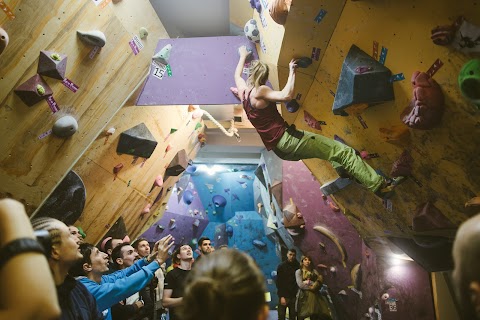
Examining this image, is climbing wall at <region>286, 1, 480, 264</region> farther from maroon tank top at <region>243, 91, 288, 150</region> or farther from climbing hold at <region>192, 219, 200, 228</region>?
climbing hold at <region>192, 219, 200, 228</region>

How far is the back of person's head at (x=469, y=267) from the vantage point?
621 mm

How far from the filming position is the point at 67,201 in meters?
2.88

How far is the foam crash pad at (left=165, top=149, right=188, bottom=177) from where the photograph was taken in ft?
15.6

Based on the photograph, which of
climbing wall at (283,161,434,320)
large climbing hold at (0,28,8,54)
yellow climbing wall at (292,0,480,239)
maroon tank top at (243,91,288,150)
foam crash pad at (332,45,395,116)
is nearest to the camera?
yellow climbing wall at (292,0,480,239)

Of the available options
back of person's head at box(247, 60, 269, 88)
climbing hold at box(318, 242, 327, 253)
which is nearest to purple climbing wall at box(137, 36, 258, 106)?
back of person's head at box(247, 60, 269, 88)

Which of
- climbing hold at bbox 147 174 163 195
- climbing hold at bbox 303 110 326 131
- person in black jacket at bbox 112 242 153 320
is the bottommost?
person in black jacket at bbox 112 242 153 320

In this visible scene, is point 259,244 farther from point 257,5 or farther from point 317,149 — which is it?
point 257,5

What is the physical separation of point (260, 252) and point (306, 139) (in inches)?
280

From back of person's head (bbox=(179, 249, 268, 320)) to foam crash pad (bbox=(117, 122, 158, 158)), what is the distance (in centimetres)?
275

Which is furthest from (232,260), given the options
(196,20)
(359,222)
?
(196,20)

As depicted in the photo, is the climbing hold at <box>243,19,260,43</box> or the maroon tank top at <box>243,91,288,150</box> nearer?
the maroon tank top at <box>243,91,288,150</box>

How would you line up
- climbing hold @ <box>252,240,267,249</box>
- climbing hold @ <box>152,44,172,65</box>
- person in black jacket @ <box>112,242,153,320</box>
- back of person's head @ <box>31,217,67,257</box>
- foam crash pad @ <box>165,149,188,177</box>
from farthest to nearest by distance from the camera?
climbing hold @ <box>252,240,267,249</box>
foam crash pad @ <box>165,149,188,177</box>
climbing hold @ <box>152,44,172,65</box>
person in black jacket @ <box>112,242,153,320</box>
back of person's head @ <box>31,217,67,257</box>

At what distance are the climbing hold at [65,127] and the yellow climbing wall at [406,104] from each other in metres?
1.92

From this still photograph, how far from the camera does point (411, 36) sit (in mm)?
1517
